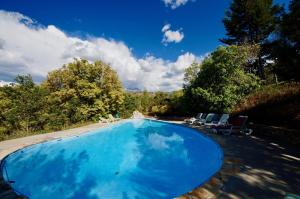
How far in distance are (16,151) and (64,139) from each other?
129 inches

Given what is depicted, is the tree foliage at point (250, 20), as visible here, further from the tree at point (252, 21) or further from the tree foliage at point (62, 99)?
the tree foliage at point (62, 99)

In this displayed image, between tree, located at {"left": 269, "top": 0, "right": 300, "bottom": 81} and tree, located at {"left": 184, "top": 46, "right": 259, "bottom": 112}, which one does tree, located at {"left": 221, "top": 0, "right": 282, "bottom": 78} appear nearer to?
tree, located at {"left": 184, "top": 46, "right": 259, "bottom": 112}

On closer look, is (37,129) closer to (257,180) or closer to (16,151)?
(16,151)

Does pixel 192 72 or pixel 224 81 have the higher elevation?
pixel 192 72

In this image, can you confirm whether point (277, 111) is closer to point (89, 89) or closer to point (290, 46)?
point (290, 46)

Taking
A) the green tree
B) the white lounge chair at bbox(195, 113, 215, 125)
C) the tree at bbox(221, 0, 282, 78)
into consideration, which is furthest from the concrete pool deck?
the green tree

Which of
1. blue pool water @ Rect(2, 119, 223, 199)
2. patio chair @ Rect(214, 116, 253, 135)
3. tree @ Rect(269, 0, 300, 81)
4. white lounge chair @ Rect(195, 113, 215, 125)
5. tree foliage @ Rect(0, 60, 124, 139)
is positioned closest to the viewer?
blue pool water @ Rect(2, 119, 223, 199)

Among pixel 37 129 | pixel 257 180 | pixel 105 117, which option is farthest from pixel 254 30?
pixel 37 129

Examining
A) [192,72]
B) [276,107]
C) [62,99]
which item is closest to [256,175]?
[276,107]

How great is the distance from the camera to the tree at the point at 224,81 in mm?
15000

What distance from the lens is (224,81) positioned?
15773 mm

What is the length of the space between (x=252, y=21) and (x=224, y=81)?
30.4 ft

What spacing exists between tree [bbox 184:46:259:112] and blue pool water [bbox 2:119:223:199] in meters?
4.10

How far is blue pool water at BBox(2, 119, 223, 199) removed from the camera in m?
6.08
